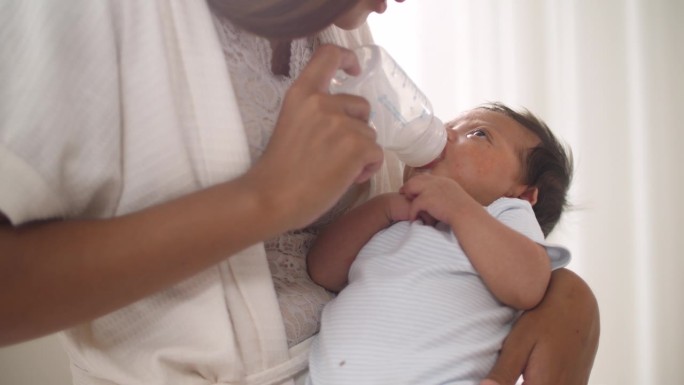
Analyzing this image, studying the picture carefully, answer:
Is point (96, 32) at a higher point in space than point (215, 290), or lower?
higher

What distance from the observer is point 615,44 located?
1587 millimetres

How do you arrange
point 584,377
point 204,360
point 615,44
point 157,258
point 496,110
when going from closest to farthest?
point 157,258 < point 204,360 < point 584,377 < point 496,110 < point 615,44

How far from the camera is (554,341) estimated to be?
28.2 inches

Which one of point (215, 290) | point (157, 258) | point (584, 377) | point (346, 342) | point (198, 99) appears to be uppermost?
point (198, 99)

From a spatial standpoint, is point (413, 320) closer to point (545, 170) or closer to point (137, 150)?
point (137, 150)

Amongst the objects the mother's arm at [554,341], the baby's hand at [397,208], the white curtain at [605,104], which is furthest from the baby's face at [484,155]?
the white curtain at [605,104]

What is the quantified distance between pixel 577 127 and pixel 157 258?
155cm

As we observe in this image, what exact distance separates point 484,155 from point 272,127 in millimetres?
462

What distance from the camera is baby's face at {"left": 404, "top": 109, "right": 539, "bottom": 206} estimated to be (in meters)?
0.92

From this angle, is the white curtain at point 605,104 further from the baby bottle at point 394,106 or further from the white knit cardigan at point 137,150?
the white knit cardigan at point 137,150

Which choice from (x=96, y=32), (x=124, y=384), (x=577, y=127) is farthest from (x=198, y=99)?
(x=577, y=127)

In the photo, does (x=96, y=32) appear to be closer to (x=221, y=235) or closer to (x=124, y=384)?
(x=221, y=235)

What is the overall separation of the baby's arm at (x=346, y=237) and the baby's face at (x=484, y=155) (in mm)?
140

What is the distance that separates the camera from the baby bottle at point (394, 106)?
68 cm
